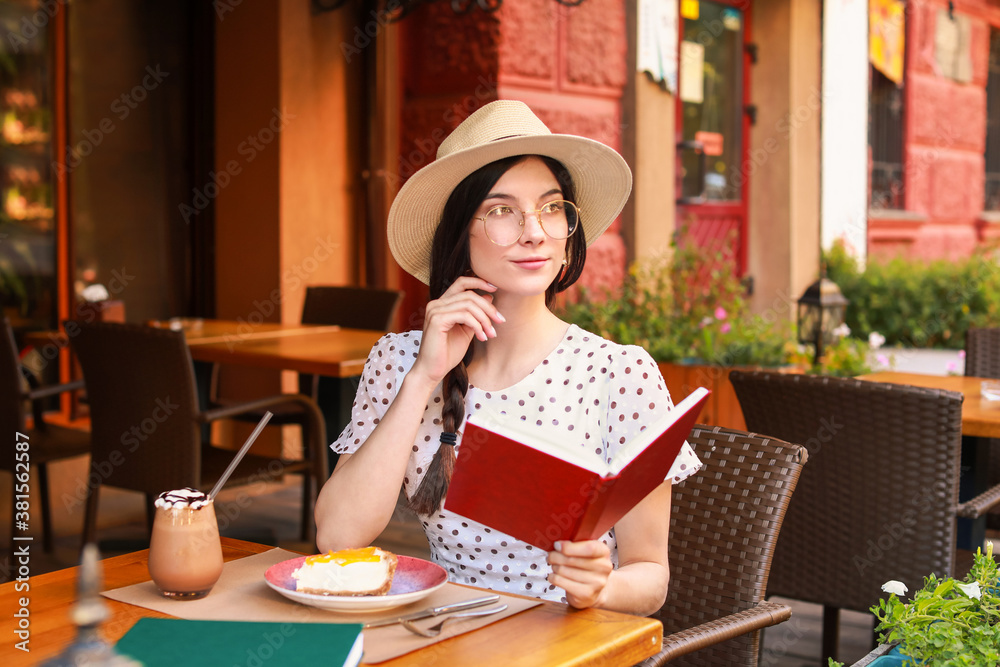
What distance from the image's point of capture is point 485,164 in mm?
1798

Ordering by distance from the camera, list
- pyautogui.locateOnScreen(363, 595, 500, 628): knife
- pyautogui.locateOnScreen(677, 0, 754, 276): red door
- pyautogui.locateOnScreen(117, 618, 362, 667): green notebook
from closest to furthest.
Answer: pyautogui.locateOnScreen(117, 618, 362, 667): green notebook → pyautogui.locateOnScreen(363, 595, 500, 628): knife → pyautogui.locateOnScreen(677, 0, 754, 276): red door

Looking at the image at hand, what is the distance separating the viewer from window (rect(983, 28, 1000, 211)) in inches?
417

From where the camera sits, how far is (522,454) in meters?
1.17

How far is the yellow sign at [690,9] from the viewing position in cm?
659

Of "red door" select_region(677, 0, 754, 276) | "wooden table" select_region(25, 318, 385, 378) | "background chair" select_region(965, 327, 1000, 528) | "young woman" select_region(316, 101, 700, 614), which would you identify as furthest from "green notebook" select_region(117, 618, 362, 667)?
"red door" select_region(677, 0, 754, 276)

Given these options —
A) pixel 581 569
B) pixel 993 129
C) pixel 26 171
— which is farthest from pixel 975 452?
pixel 993 129

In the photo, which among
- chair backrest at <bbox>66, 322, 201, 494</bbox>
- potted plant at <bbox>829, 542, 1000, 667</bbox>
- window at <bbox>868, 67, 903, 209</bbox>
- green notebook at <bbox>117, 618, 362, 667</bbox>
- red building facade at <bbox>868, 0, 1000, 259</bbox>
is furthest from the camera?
red building facade at <bbox>868, 0, 1000, 259</bbox>

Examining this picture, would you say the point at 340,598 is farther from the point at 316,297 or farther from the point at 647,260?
the point at 647,260

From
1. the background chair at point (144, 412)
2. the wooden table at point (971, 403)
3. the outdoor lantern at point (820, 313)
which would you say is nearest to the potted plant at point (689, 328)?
the outdoor lantern at point (820, 313)

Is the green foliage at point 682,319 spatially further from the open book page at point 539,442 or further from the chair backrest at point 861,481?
the open book page at point 539,442

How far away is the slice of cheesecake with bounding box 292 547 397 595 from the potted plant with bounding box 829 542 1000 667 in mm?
630

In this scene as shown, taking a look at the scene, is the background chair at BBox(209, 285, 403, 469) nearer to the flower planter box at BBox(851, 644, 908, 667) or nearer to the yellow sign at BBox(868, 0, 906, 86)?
the flower planter box at BBox(851, 644, 908, 667)

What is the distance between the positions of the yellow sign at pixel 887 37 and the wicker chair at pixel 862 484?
21.8ft

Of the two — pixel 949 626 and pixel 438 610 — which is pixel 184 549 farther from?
pixel 949 626
